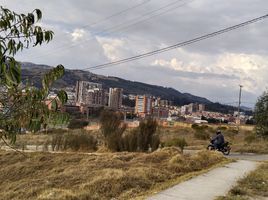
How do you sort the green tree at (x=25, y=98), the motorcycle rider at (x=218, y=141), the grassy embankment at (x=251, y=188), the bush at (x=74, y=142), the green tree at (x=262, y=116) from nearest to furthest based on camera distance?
1. the green tree at (x=25, y=98)
2. the grassy embankment at (x=251, y=188)
3. the bush at (x=74, y=142)
4. the motorcycle rider at (x=218, y=141)
5. the green tree at (x=262, y=116)

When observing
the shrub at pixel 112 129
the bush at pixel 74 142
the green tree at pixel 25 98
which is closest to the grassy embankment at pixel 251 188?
the green tree at pixel 25 98

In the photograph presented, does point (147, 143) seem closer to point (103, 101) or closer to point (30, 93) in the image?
point (30, 93)

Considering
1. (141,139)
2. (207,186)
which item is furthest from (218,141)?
(207,186)

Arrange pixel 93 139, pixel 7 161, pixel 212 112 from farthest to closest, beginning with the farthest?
pixel 212 112 → pixel 93 139 → pixel 7 161

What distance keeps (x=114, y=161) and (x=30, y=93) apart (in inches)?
473

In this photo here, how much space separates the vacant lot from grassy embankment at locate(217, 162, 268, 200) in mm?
1625

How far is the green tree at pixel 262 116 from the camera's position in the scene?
3422 cm

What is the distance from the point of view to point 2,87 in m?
3.93

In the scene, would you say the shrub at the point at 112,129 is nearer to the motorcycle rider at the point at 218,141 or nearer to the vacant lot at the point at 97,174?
the vacant lot at the point at 97,174

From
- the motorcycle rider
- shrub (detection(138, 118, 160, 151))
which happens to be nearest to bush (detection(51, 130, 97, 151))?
shrub (detection(138, 118, 160, 151))

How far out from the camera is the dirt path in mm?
10328

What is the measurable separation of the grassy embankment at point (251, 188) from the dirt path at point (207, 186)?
0.73 ft

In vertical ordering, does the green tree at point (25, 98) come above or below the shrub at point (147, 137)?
above

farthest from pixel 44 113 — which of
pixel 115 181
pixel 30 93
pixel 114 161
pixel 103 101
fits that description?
pixel 103 101
